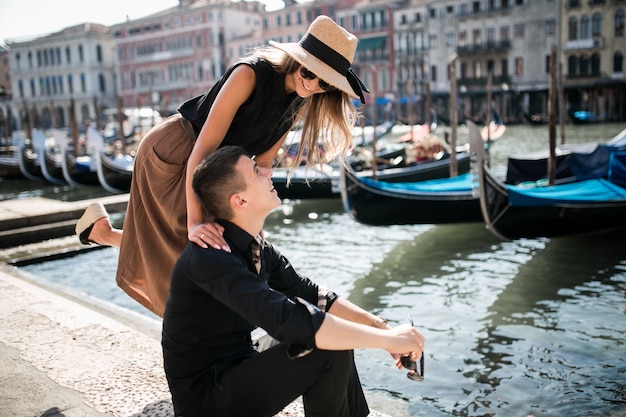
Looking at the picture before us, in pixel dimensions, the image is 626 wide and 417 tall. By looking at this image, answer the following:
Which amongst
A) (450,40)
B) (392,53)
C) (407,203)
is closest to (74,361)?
(407,203)

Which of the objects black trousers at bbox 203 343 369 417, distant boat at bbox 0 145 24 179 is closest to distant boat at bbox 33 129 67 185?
distant boat at bbox 0 145 24 179

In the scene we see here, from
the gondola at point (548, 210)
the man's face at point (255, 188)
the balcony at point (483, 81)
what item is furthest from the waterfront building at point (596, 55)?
the man's face at point (255, 188)

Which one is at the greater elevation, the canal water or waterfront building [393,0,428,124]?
waterfront building [393,0,428,124]

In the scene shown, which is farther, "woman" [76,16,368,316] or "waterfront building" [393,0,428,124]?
"waterfront building" [393,0,428,124]

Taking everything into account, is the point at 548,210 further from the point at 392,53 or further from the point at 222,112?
the point at 392,53

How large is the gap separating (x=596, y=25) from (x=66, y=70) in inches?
1255

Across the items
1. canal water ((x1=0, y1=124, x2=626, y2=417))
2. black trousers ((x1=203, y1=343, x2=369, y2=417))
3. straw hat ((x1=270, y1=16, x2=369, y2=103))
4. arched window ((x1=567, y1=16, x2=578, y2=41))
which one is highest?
arched window ((x1=567, y1=16, x2=578, y2=41))

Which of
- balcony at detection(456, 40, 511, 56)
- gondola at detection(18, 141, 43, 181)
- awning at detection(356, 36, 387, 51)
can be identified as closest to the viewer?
gondola at detection(18, 141, 43, 181)

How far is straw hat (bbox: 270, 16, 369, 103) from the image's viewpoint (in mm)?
1506

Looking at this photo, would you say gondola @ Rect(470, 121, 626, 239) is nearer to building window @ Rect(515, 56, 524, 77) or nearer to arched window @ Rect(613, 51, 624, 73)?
arched window @ Rect(613, 51, 624, 73)

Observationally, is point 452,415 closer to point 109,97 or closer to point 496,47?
point 496,47

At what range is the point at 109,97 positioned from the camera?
42688mm

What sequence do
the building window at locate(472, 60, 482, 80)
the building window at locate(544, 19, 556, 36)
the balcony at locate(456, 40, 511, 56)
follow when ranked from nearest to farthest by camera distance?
the building window at locate(544, 19, 556, 36)
the balcony at locate(456, 40, 511, 56)
the building window at locate(472, 60, 482, 80)

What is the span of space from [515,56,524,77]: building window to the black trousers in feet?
102
